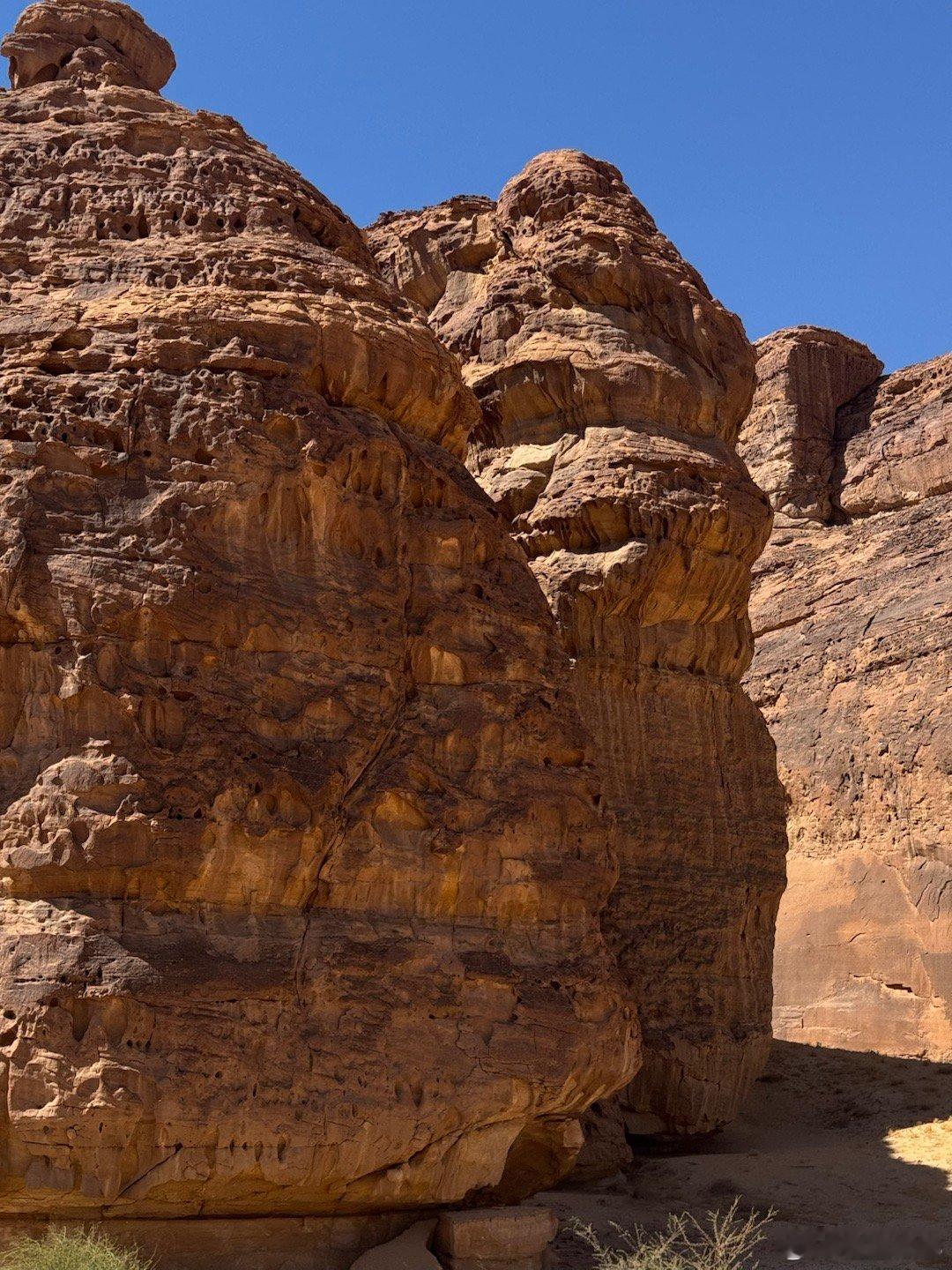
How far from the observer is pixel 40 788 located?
10.3m

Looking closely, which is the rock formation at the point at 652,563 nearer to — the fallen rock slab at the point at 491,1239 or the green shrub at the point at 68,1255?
the fallen rock slab at the point at 491,1239

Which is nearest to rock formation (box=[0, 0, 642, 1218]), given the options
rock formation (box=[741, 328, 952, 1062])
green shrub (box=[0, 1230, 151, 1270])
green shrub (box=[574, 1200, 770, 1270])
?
green shrub (box=[0, 1230, 151, 1270])

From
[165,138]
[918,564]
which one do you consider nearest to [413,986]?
[165,138]

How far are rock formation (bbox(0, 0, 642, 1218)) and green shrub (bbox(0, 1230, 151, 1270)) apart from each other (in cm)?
27

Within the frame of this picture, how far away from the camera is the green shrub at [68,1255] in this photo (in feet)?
30.6

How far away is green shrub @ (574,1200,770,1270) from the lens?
35.4 feet

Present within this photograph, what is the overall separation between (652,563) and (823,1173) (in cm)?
733

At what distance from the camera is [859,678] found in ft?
90.1

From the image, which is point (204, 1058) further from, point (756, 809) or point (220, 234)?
point (756, 809)

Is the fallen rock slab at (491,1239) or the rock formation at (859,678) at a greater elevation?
the rock formation at (859,678)

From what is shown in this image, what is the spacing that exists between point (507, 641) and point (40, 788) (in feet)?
14.1

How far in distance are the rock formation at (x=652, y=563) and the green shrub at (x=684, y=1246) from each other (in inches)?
150

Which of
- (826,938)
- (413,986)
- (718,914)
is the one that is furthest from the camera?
(826,938)

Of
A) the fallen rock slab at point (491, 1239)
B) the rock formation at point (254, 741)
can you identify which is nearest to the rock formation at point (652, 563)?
the rock formation at point (254, 741)
